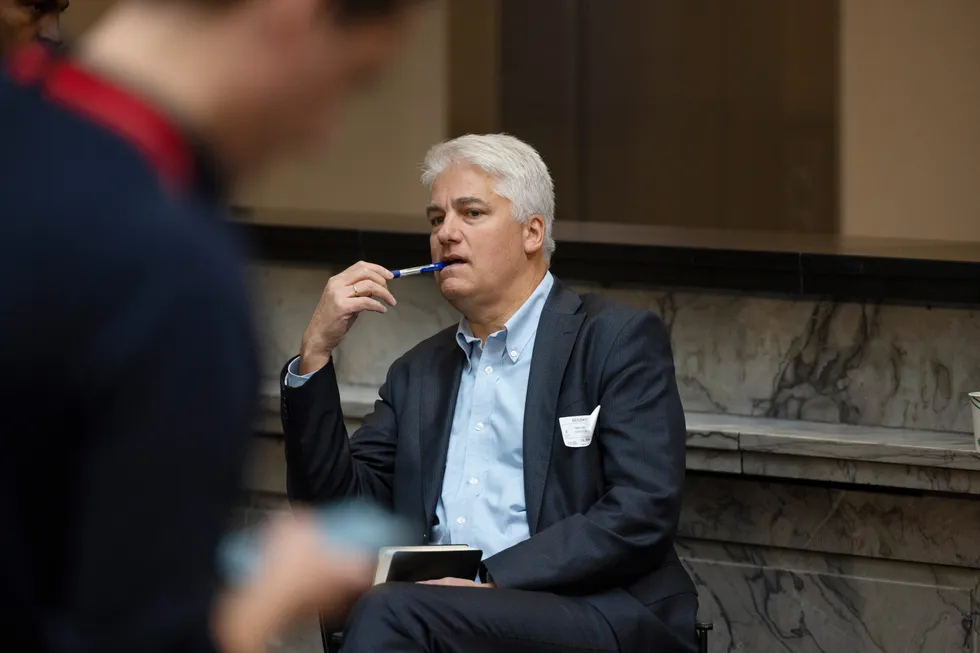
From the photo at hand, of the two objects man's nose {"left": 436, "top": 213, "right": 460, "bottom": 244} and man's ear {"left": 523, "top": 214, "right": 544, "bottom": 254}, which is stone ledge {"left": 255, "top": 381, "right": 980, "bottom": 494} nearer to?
man's ear {"left": 523, "top": 214, "right": 544, "bottom": 254}

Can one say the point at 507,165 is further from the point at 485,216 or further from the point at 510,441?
the point at 510,441

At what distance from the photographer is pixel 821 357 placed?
3639 mm

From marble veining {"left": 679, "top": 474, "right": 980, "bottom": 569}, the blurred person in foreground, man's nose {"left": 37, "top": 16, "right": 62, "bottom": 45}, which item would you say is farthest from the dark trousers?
the blurred person in foreground

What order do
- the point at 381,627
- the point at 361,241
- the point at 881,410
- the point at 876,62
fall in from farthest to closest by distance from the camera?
1. the point at 876,62
2. the point at 361,241
3. the point at 881,410
4. the point at 381,627

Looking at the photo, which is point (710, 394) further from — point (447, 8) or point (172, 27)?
point (172, 27)

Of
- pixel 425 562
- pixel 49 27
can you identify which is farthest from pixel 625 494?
pixel 49 27

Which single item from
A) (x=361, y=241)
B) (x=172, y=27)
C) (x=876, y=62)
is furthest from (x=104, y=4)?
(x=172, y=27)

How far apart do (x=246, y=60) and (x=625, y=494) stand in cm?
213

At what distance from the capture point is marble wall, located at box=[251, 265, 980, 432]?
3502 mm

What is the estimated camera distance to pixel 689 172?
5625 millimetres

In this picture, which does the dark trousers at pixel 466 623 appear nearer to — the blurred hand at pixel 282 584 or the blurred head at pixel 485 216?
the blurred head at pixel 485 216

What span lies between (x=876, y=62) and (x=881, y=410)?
1.83m

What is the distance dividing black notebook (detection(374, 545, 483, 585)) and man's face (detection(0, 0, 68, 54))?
1454 mm

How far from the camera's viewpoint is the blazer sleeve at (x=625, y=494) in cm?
283
